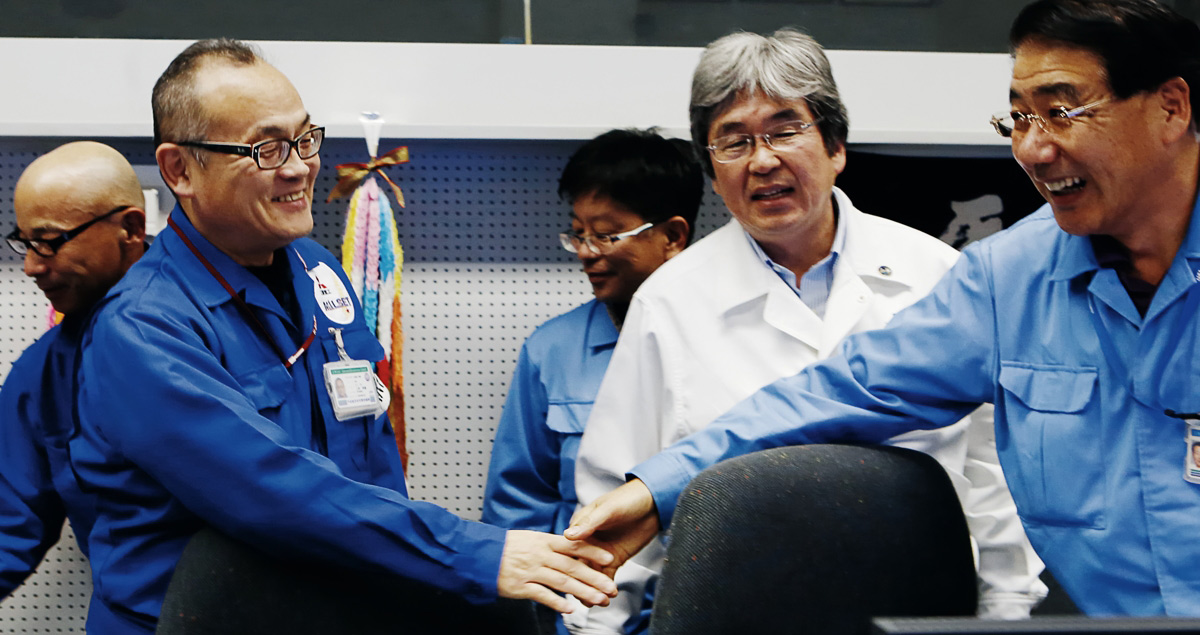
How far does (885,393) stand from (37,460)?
62.1 inches

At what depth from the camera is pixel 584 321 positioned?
220cm

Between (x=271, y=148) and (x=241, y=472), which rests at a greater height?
(x=271, y=148)

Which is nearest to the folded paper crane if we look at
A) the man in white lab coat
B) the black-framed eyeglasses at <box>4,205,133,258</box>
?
the black-framed eyeglasses at <box>4,205,133,258</box>

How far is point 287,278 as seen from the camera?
1.72m

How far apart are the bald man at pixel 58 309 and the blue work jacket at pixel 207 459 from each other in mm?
341

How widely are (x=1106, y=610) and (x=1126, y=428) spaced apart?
24 centimetres

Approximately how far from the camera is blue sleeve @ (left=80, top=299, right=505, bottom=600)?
4.21 ft

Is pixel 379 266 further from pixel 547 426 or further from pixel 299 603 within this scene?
pixel 299 603

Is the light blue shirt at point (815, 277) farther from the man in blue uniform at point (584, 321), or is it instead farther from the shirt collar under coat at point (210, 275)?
the shirt collar under coat at point (210, 275)

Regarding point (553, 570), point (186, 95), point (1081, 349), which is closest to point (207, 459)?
point (553, 570)

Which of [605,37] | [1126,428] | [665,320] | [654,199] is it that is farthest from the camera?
[605,37]

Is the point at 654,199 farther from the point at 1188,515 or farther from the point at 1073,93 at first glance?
the point at 1188,515

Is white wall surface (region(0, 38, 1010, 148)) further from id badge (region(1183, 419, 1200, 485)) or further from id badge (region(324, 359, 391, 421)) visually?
id badge (region(1183, 419, 1200, 485))

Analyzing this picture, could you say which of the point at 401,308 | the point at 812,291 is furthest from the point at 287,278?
the point at 812,291
